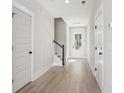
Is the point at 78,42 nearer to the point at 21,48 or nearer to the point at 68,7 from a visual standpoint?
the point at 68,7

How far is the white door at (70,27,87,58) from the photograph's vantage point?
10617 mm

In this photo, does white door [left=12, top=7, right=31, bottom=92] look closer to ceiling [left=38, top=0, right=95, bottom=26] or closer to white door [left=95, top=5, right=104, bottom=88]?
ceiling [left=38, top=0, right=95, bottom=26]

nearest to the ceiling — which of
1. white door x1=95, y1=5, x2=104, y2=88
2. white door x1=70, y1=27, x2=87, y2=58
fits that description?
white door x1=95, y1=5, x2=104, y2=88

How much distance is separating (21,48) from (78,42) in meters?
7.94

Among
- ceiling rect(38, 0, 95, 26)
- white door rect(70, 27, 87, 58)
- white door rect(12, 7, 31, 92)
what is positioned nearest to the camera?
white door rect(12, 7, 31, 92)

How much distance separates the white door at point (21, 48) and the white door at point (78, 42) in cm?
738

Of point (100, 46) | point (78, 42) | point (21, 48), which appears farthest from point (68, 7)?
point (78, 42)

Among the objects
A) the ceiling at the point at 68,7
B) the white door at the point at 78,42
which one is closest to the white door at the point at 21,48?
the ceiling at the point at 68,7

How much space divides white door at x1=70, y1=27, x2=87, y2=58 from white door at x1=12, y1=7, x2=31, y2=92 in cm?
738

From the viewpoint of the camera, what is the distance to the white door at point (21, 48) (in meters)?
2.96

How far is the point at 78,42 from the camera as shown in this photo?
10.8 m

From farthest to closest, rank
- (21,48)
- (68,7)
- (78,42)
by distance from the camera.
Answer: (78,42) < (68,7) < (21,48)
